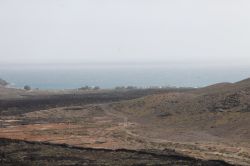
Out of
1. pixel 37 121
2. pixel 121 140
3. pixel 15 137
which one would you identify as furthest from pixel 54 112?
pixel 121 140

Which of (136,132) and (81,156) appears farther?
(136,132)

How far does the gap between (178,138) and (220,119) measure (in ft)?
33.5

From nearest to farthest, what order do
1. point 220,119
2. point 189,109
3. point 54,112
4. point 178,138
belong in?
point 178,138 < point 220,119 < point 189,109 < point 54,112

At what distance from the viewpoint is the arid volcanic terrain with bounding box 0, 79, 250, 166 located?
139 feet

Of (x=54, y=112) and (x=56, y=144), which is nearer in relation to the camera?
(x=56, y=144)

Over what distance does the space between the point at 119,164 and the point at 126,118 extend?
34679 mm


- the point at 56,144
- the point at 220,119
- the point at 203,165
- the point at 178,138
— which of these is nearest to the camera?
the point at 203,165

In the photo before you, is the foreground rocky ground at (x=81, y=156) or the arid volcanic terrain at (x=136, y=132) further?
the arid volcanic terrain at (x=136, y=132)

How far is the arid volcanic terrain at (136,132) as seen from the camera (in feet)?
139

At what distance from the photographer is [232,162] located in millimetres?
39812

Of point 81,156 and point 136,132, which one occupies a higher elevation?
point 81,156

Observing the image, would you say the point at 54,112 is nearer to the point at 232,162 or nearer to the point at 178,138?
the point at 178,138

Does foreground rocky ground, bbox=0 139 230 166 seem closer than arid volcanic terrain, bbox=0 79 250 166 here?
Yes

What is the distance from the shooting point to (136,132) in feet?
192
